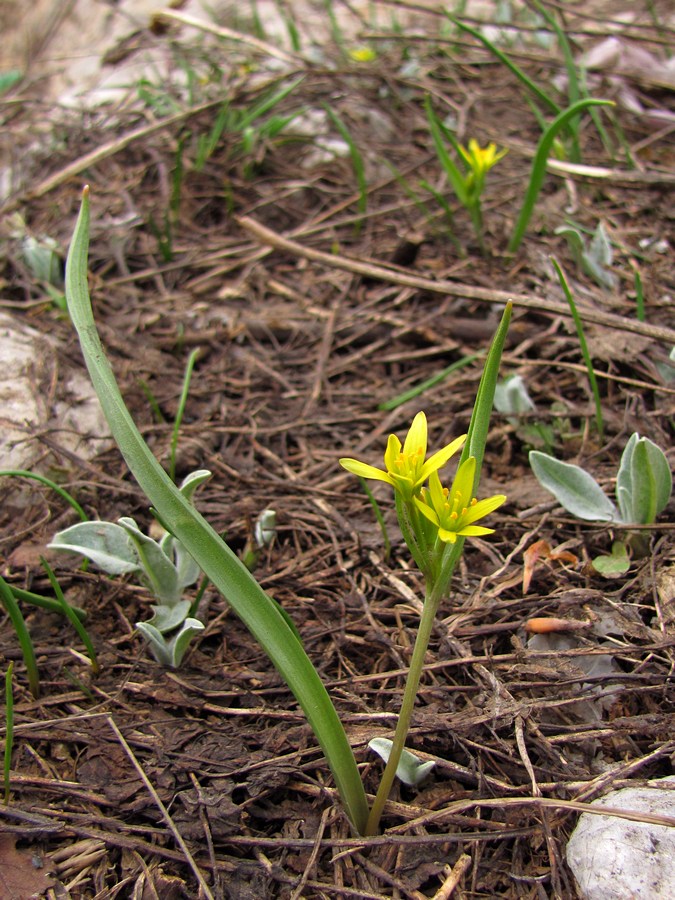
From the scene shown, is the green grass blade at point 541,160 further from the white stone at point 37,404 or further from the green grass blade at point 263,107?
the white stone at point 37,404

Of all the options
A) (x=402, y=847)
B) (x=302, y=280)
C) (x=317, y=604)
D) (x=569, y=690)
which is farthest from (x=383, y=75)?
(x=402, y=847)

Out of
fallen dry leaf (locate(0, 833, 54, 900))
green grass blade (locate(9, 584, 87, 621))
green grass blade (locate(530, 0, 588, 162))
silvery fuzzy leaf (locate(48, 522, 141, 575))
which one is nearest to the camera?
fallen dry leaf (locate(0, 833, 54, 900))

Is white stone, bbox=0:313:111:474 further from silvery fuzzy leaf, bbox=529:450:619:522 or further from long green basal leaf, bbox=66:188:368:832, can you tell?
silvery fuzzy leaf, bbox=529:450:619:522

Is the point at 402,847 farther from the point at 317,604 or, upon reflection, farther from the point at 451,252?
the point at 451,252

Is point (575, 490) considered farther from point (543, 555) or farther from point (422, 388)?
point (422, 388)

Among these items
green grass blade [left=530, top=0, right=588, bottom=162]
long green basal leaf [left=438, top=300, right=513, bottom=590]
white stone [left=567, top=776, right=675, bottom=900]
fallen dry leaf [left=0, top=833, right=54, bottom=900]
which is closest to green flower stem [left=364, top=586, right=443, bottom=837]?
long green basal leaf [left=438, top=300, right=513, bottom=590]

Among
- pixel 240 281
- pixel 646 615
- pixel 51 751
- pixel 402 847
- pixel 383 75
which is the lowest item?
pixel 646 615

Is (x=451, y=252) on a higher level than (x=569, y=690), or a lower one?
higher
